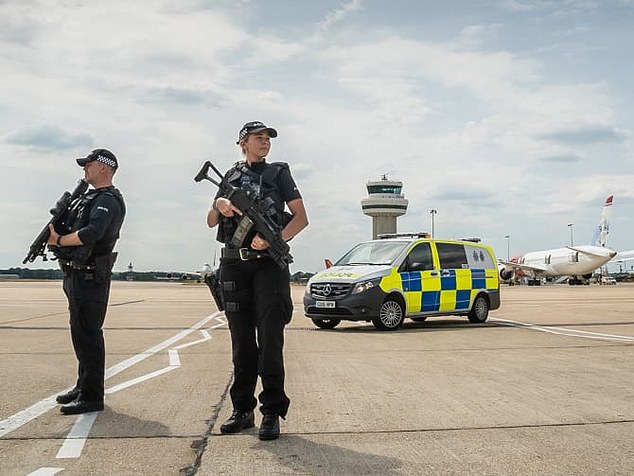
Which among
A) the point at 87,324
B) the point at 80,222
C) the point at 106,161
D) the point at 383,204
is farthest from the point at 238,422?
the point at 383,204

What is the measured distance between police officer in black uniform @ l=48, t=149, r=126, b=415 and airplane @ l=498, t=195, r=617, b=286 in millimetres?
61046

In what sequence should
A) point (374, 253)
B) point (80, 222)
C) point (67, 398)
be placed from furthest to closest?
point (374, 253)
point (67, 398)
point (80, 222)

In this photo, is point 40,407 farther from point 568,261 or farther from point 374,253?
point 568,261

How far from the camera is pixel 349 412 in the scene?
533 cm

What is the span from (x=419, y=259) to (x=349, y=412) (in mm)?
9108

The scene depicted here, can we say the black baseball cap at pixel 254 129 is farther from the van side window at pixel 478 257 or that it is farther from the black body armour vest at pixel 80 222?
the van side window at pixel 478 257

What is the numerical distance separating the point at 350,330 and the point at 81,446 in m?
9.86

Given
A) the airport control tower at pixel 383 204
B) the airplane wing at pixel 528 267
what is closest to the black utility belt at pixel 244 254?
the airplane wing at pixel 528 267

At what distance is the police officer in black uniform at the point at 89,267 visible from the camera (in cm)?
527

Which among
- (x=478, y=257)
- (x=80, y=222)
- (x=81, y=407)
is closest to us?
(x=81, y=407)

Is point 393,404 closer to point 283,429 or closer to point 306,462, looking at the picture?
point 283,429

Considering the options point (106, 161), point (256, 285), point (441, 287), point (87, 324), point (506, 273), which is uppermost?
point (506, 273)

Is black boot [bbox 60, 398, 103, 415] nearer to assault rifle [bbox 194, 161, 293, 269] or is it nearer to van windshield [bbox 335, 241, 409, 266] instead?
assault rifle [bbox 194, 161, 293, 269]

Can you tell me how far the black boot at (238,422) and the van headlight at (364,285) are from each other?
8424 millimetres
